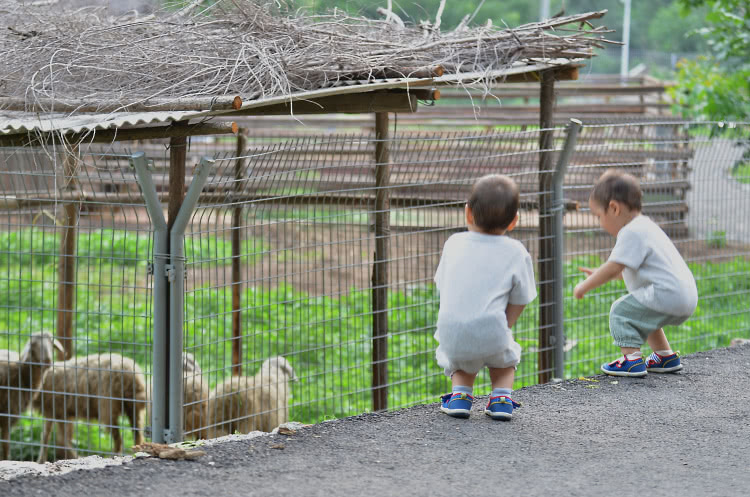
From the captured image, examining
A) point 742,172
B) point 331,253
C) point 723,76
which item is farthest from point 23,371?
point 723,76

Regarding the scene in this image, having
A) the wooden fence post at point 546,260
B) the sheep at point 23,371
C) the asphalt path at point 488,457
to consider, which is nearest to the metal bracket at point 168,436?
the asphalt path at point 488,457

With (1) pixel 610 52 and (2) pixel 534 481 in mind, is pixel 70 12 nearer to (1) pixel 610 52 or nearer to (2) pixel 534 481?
(2) pixel 534 481

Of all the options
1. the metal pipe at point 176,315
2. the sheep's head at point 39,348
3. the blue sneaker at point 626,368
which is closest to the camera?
the metal pipe at point 176,315

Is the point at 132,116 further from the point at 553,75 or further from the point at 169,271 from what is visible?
the point at 553,75

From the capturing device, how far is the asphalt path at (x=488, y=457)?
3846 mm

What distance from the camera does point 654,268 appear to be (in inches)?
220

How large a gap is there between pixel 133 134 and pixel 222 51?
37.0 inches

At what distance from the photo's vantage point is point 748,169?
890 cm

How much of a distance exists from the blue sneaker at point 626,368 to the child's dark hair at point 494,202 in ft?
5.27

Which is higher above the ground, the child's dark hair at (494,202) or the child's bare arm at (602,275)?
the child's dark hair at (494,202)

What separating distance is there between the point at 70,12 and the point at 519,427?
460 centimetres

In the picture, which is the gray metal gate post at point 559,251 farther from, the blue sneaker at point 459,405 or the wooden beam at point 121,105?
the wooden beam at point 121,105

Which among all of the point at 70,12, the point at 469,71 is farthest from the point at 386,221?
the point at 70,12

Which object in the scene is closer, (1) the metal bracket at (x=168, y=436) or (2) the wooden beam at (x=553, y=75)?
(1) the metal bracket at (x=168, y=436)
